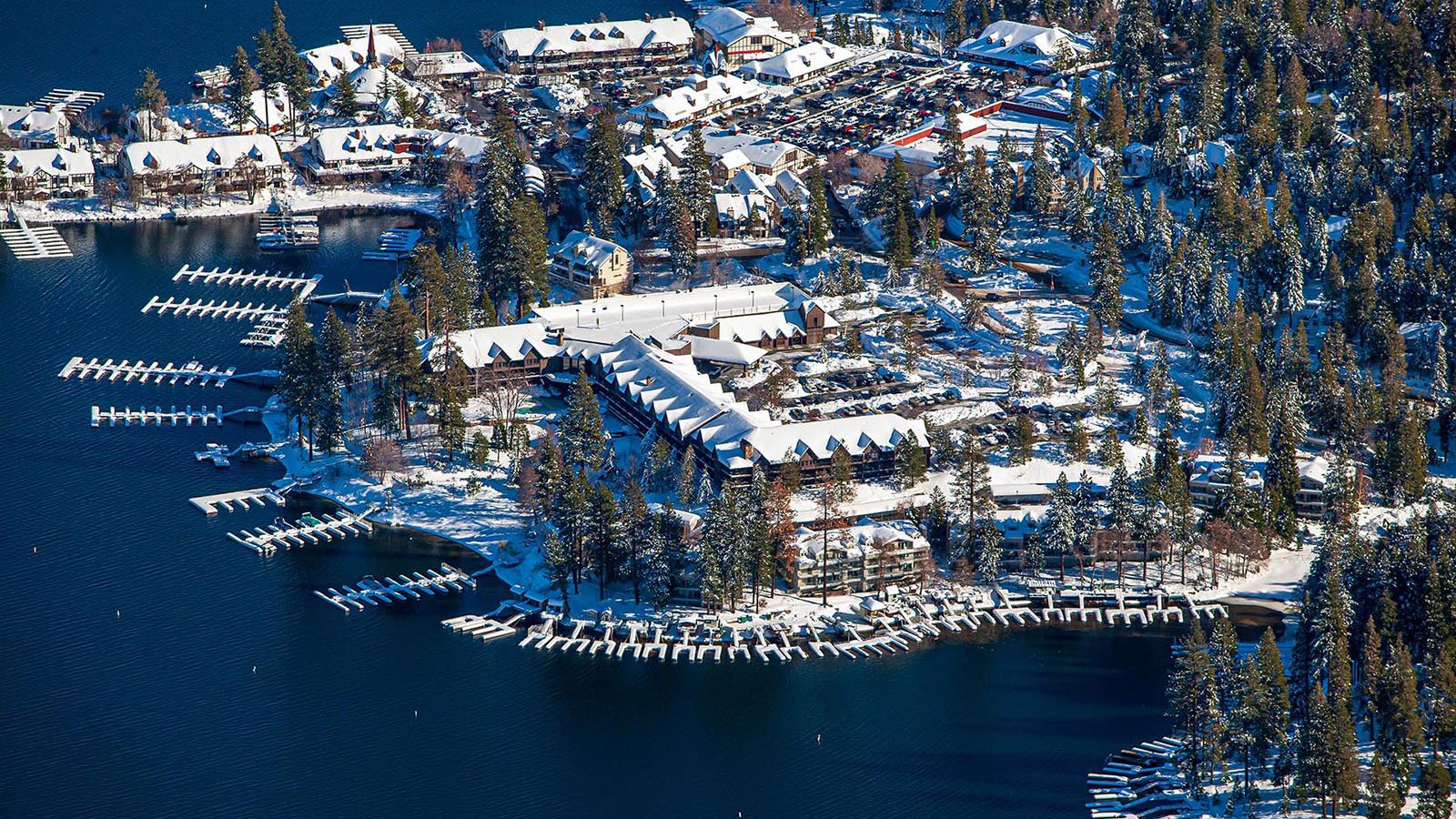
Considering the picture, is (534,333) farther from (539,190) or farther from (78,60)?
(78,60)

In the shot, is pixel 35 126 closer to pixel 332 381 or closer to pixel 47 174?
pixel 47 174

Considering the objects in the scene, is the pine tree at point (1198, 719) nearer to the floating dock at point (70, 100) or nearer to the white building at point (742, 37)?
the white building at point (742, 37)

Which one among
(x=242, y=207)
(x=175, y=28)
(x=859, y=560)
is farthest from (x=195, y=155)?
(x=859, y=560)

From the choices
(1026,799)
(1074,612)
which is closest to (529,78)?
(1074,612)

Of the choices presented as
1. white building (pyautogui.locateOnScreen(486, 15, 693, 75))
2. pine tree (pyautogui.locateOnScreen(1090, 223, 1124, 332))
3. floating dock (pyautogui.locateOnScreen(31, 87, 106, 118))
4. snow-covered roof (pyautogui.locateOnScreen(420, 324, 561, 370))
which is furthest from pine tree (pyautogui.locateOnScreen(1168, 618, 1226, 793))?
floating dock (pyautogui.locateOnScreen(31, 87, 106, 118))

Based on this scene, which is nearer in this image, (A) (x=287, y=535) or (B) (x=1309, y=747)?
(B) (x=1309, y=747)

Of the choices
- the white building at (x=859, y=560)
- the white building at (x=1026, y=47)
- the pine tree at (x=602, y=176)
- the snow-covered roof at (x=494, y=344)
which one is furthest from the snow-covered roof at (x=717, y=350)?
the white building at (x=1026, y=47)
